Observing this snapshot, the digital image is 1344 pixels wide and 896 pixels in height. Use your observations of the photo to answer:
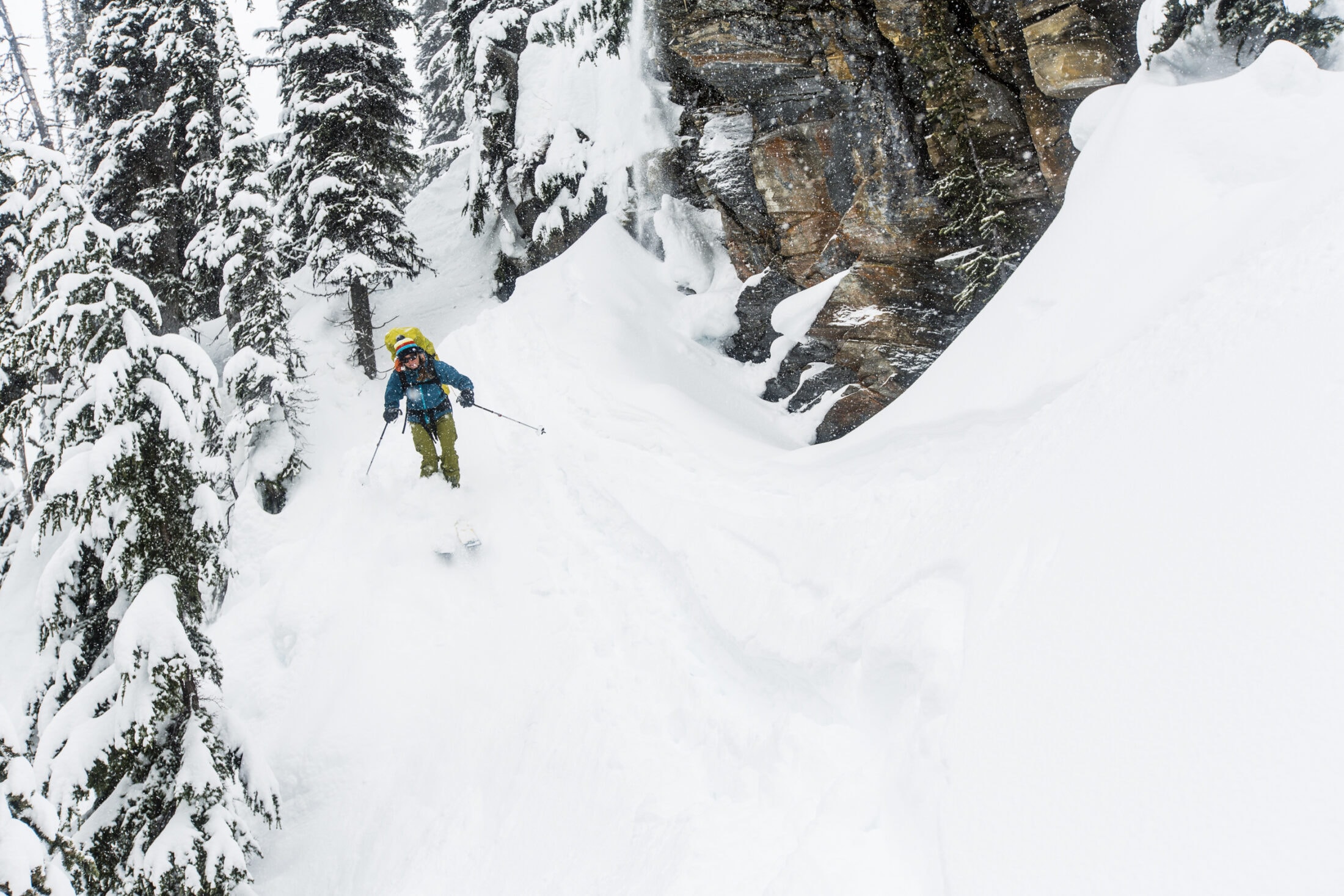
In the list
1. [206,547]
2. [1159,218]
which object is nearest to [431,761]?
[206,547]

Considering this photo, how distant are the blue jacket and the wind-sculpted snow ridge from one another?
3.62ft

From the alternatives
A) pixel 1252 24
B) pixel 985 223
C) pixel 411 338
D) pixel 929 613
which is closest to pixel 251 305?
pixel 411 338

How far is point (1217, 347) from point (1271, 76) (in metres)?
3.16

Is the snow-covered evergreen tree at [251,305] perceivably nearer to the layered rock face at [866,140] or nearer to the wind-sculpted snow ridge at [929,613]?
the wind-sculpted snow ridge at [929,613]

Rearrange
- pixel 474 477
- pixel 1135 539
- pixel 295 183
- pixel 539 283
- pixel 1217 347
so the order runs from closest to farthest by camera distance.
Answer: pixel 1135 539 < pixel 1217 347 < pixel 474 477 < pixel 539 283 < pixel 295 183

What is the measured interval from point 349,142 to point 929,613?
15.6 m

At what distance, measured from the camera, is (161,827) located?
19.8 feet

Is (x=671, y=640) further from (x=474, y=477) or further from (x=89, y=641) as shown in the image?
(x=89, y=641)

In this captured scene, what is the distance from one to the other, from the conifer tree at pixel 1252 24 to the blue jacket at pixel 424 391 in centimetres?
852

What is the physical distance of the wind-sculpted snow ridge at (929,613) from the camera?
2982 mm

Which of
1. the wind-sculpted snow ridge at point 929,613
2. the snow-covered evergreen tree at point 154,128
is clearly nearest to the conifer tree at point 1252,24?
the wind-sculpted snow ridge at point 929,613

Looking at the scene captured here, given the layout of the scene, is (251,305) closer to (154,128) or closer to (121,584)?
(154,128)

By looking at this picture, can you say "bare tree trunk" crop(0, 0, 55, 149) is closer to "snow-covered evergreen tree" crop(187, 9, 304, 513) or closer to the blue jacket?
"snow-covered evergreen tree" crop(187, 9, 304, 513)

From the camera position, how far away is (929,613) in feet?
15.6
